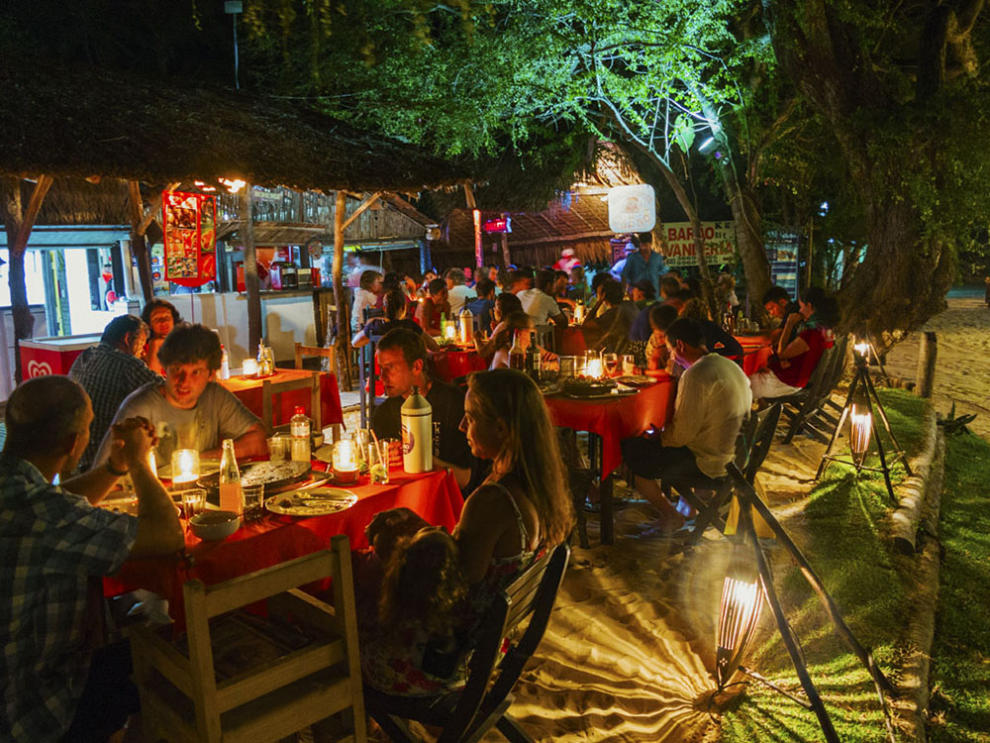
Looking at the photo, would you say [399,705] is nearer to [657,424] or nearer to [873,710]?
[873,710]

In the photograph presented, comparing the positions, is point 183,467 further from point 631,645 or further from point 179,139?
point 179,139

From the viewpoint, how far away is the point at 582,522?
207 inches

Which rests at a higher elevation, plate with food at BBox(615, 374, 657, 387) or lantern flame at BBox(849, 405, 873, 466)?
plate with food at BBox(615, 374, 657, 387)

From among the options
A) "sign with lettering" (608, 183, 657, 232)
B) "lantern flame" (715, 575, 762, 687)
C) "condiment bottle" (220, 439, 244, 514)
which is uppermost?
"sign with lettering" (608, 183, 657, 232)

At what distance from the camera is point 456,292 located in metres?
11.2

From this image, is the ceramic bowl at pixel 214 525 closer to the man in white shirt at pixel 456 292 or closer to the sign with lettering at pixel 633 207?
the man in white shirt at pixel 456 292

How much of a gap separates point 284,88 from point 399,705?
12327 millimetres

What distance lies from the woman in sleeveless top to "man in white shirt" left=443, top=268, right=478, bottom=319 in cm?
832

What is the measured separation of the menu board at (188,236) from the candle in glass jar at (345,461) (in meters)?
6.14

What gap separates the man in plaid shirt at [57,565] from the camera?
224cm

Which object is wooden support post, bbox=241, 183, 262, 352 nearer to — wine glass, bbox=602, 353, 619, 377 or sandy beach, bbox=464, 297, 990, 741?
wine glass, bbox=602, 353, 619, 377

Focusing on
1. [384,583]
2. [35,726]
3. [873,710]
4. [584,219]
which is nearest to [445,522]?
[384,583]

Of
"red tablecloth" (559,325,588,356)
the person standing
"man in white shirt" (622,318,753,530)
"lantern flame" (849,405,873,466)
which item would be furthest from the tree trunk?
"lantern flame" (849,405,873,466)

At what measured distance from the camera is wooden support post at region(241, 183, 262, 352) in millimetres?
10305
